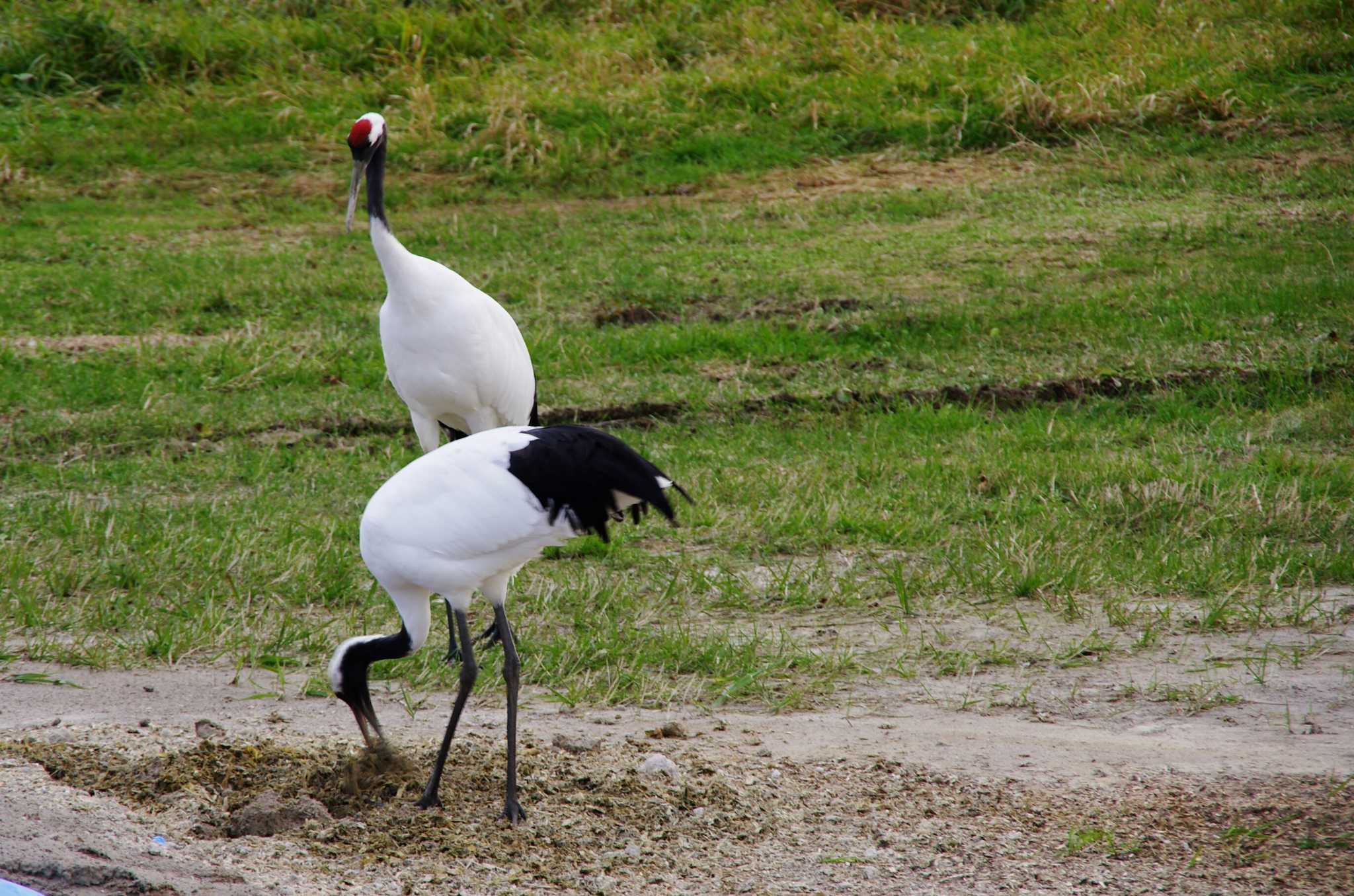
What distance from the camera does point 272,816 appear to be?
11.7 ft

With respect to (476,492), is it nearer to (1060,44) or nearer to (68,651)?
(68,651)

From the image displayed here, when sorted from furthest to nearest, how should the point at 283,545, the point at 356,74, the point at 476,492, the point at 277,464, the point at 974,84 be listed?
1. the point at 356,74
2. the point at 974,84
3. the point at 277,464
4. the point at 283,545
5. the point at 476,492

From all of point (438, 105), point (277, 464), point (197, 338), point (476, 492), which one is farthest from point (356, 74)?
point (476, 492)

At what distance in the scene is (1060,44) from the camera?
12.6 metres

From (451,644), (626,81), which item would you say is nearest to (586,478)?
(451,644)

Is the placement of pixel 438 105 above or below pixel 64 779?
above

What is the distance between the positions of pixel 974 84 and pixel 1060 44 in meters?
1.14

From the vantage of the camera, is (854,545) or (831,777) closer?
(831,777)

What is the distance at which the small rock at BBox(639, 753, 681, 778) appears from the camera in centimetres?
382

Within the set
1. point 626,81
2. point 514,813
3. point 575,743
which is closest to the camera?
point 514,813

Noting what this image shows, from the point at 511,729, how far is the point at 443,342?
6.98 feet

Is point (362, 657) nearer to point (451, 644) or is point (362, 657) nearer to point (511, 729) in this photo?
point (511, 729)

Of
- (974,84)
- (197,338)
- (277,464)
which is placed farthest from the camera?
(974,84)

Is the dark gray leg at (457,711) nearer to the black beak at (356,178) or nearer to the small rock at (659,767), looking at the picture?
the small rock at (659,767)
